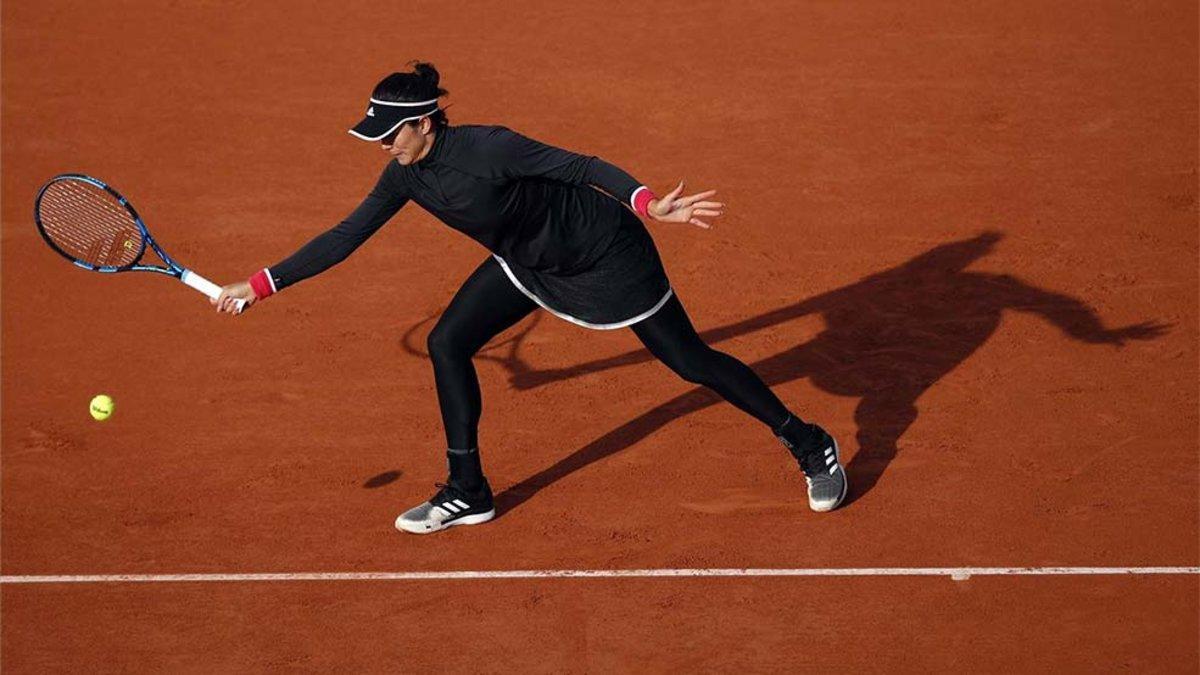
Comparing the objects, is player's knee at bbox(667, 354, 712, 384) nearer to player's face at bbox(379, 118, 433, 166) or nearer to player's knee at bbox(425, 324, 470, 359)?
player's knee at bbox(425, 324, 470, 359)

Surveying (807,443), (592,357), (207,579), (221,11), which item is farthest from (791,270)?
(221,11)

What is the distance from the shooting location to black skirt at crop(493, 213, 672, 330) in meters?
8.54

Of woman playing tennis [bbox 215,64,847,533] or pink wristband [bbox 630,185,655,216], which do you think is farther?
woman playing tennis [bbox 215,64,847,533]

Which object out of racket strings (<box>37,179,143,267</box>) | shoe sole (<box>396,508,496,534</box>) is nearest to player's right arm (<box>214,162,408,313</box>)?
racket strings (<box>37,179,143,267</box>)

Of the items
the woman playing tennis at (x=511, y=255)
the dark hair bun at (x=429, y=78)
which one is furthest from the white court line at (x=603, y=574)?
the dark hair bun at (x=429, y=78)

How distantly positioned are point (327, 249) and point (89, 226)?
62.7 inches

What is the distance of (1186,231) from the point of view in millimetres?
11719

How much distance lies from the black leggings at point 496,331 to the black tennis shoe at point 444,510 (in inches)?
17.4

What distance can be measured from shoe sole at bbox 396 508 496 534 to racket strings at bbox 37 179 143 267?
1.95 m

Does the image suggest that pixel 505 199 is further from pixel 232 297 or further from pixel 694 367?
pixel 232 297

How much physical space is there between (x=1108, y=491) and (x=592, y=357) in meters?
3.13

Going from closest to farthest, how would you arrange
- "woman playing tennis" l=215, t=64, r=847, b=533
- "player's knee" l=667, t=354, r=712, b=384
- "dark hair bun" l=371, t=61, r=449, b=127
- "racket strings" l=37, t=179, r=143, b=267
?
"dark hair bun" l=371, t=61, r=449, b=127 < "woman playing tennis" l=215, t=64, r=847, b=533 < "player's knee" l=667, t=354, r=712, b=384 < "racket strings" l=37, t=179, r=143, b=267

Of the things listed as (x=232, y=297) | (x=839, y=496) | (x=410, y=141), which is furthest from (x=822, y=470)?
(x=232, y=297)

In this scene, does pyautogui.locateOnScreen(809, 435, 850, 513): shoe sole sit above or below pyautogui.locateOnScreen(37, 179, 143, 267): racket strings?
below
